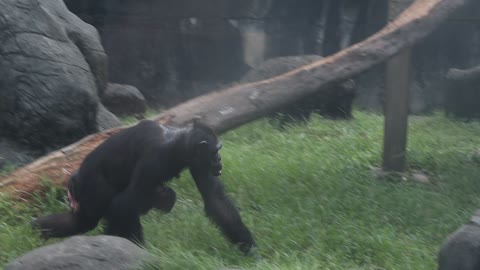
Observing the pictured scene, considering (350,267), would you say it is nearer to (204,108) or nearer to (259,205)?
(259,205)

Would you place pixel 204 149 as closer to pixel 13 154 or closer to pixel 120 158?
pixel 120 158

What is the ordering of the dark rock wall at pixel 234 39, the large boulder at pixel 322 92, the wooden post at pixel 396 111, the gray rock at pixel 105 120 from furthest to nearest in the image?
1. the dark rock wall at pixel 234 39
2. the large boulder at pixel 322 92
3. the gray rock at pixel 105 120
4. the wooden post at pixel 396 111

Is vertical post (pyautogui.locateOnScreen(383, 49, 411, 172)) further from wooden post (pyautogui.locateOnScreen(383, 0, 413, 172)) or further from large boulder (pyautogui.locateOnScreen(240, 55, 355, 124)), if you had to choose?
large boulder (pyautogui.locateOnScreen(240, 55, 355, 124))

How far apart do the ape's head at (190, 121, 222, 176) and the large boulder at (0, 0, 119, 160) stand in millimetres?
1835

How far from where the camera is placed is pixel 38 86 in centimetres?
620

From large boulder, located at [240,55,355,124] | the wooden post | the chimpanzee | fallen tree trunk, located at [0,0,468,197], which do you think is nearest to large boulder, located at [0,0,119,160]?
fallen tree trunk, located at [0,0,468,197]

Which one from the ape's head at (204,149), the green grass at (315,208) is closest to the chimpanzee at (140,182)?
the ape's head at (204,149)

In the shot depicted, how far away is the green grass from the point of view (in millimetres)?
4664

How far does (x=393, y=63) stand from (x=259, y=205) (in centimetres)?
179

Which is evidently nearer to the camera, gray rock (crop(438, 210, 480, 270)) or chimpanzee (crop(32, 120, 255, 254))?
gray rock (crop(438, 210, 480, 270))

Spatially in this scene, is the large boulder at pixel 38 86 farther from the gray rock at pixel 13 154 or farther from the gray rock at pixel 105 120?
the gray rock at pixel 105 120

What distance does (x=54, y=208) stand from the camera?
17.3 ft

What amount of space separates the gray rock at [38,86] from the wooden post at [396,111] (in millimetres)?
2363

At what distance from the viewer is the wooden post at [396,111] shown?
6.56 metres
